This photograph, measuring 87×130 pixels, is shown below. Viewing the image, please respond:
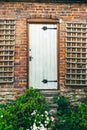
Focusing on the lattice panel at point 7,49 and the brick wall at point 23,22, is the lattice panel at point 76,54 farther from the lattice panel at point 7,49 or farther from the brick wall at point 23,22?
the lattice panel at point 7,49

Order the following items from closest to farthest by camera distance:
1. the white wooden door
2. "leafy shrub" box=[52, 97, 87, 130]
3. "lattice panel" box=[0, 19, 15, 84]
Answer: "leafy shrub" box=[52, 97, 87, 130]
"lattice panel" box=[0, 19, 15, 84]
the white wooden door

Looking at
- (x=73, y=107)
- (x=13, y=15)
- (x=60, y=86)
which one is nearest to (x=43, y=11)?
(x=13, y=15)

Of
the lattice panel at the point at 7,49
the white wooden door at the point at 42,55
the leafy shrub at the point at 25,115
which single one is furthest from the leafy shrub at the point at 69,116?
the lattice panel at the point at 7,49

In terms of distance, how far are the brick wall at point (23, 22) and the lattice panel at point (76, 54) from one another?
14 centimetres

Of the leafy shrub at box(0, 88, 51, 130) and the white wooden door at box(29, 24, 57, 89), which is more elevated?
the white wooden door at box(29, 24, 57, 89)

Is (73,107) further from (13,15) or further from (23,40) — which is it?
(13,15)

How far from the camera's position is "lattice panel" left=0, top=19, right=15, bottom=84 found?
8.90m

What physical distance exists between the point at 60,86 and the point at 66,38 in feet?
4.43

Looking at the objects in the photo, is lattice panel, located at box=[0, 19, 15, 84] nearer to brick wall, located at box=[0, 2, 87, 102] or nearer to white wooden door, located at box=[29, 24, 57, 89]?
brick wall, located at box=[0, 2, 87, 102]

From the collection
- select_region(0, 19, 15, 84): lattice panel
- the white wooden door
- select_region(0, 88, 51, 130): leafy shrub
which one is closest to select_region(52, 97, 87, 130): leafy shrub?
select_region(0, 88, 51, 130): leafy shrub

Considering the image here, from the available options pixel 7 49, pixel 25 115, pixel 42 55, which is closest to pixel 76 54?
pixel 42 55

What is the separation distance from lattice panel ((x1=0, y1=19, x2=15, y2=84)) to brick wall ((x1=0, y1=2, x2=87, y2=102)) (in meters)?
0.12

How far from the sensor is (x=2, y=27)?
8945 millimetres

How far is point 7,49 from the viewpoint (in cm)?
890
